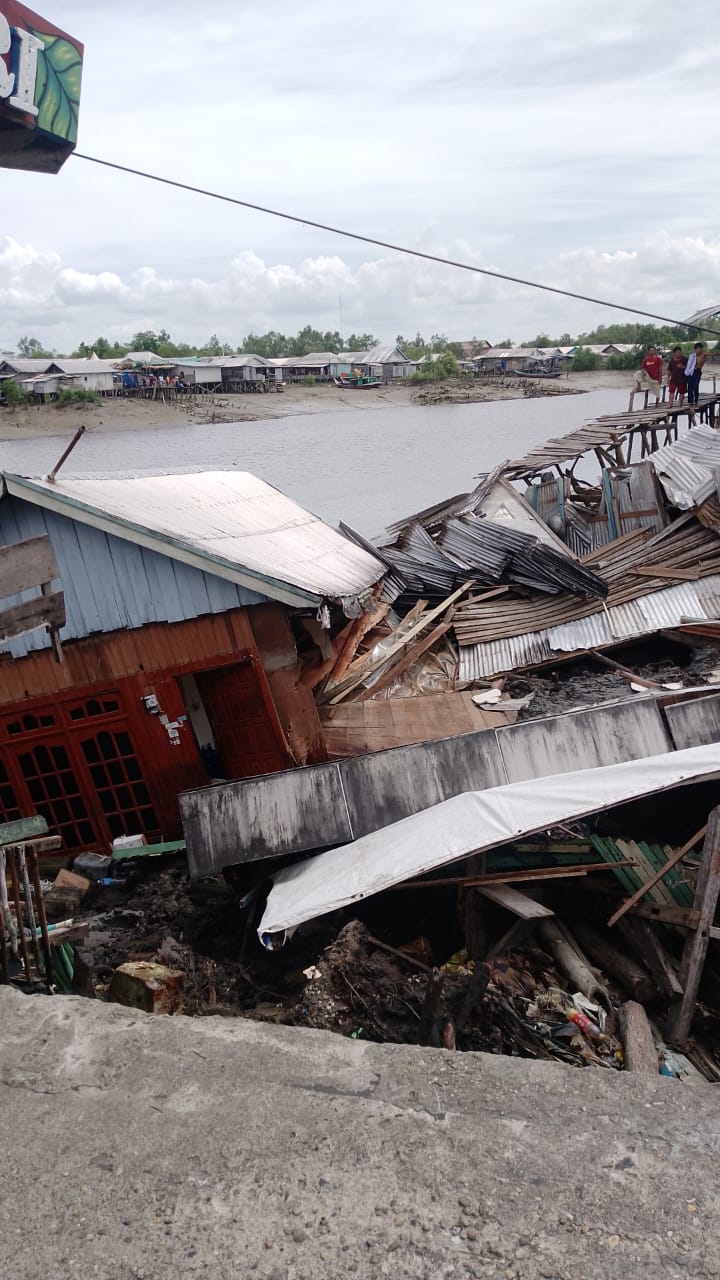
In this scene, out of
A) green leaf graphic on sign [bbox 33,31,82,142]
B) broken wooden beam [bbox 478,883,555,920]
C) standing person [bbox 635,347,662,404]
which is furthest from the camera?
standing person [bbox 635,347,662,404]

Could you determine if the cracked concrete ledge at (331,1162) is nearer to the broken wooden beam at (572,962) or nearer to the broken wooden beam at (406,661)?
the broken wooden beam at (572,962)

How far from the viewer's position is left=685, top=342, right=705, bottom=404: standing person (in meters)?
23.4

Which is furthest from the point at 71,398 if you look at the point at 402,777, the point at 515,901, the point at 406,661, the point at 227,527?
the point at 515,901

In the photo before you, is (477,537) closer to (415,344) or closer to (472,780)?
(472,780)

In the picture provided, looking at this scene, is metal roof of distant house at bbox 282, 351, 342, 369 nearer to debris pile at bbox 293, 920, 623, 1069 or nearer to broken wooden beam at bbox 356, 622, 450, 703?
broken wooden beam at bbox 356, 622, 450, 703

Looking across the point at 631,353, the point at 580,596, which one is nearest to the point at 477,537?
the point at 580,596

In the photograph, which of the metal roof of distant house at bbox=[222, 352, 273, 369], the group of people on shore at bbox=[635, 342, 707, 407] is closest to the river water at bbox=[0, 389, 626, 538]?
the group of people on shore at bbox=[635, 342, 707, 407]

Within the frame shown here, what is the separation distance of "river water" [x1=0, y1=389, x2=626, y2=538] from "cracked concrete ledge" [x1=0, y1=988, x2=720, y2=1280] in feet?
92.1

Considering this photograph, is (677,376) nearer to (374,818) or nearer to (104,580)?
(104,580)

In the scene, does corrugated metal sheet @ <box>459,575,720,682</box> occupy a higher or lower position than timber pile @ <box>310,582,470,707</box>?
lower

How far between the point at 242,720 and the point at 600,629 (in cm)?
606

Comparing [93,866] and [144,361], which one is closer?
[93,866]

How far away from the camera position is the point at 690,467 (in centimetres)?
1692

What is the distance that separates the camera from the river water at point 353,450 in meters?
42.3
